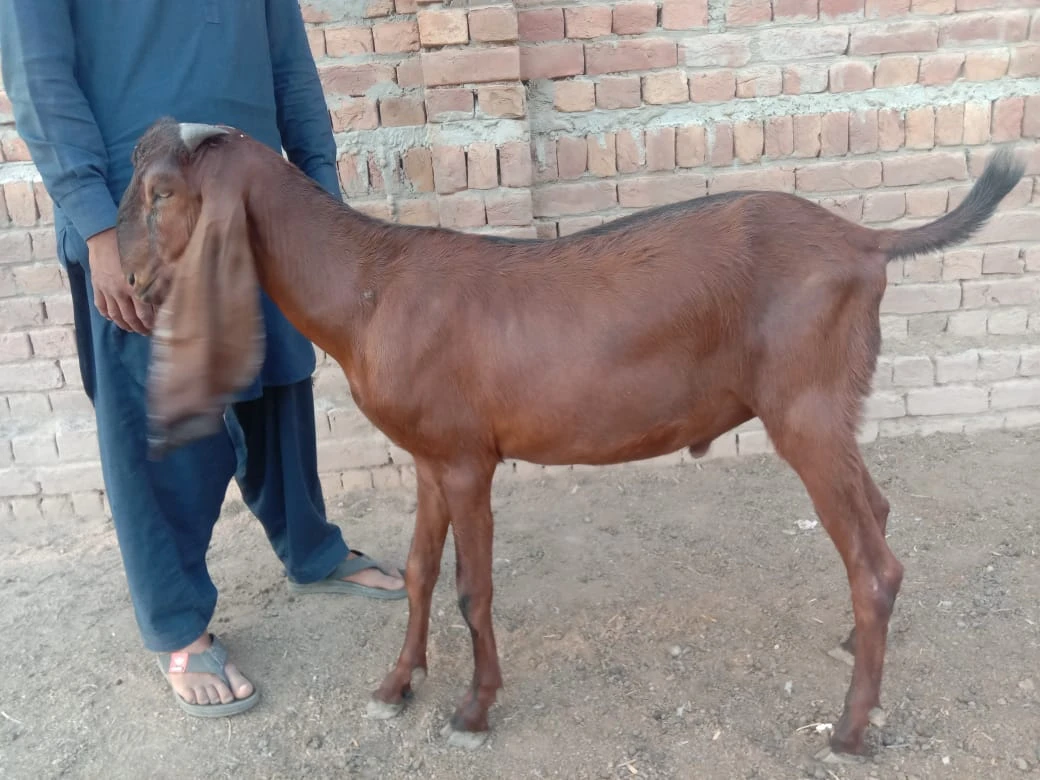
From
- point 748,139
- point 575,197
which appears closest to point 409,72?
point 575,197

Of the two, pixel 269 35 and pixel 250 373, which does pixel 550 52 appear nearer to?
pixel 269 35

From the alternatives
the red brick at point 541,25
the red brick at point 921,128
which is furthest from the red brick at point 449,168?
the red brick at point 921,128

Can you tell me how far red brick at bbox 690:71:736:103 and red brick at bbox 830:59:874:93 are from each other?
1.48 feet

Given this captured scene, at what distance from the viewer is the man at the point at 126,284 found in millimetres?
2428

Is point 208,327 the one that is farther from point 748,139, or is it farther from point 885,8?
point 885,8

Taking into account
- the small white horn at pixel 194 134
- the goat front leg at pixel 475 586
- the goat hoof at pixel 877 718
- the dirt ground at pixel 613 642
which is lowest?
the dirt ground at pixel 613 642

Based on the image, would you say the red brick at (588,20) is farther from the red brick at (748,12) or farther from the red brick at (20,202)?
the red brick at (20,202)

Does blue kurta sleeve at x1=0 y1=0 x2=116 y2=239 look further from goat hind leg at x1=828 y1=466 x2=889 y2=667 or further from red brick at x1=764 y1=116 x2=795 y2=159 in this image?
red brick at x1=764 y1=116 x2=795 y2=159

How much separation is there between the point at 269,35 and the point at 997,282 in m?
3.41

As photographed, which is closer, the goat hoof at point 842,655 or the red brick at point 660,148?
the goat hoof at point 842,655

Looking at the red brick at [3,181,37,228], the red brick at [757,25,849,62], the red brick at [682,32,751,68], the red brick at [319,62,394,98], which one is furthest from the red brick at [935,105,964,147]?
the red brick at [3,181,37,228]

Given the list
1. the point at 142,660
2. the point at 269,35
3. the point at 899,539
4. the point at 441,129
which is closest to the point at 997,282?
the point at 899,539

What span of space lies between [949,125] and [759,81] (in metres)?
0.89

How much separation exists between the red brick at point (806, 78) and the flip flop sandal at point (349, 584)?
108 inches
